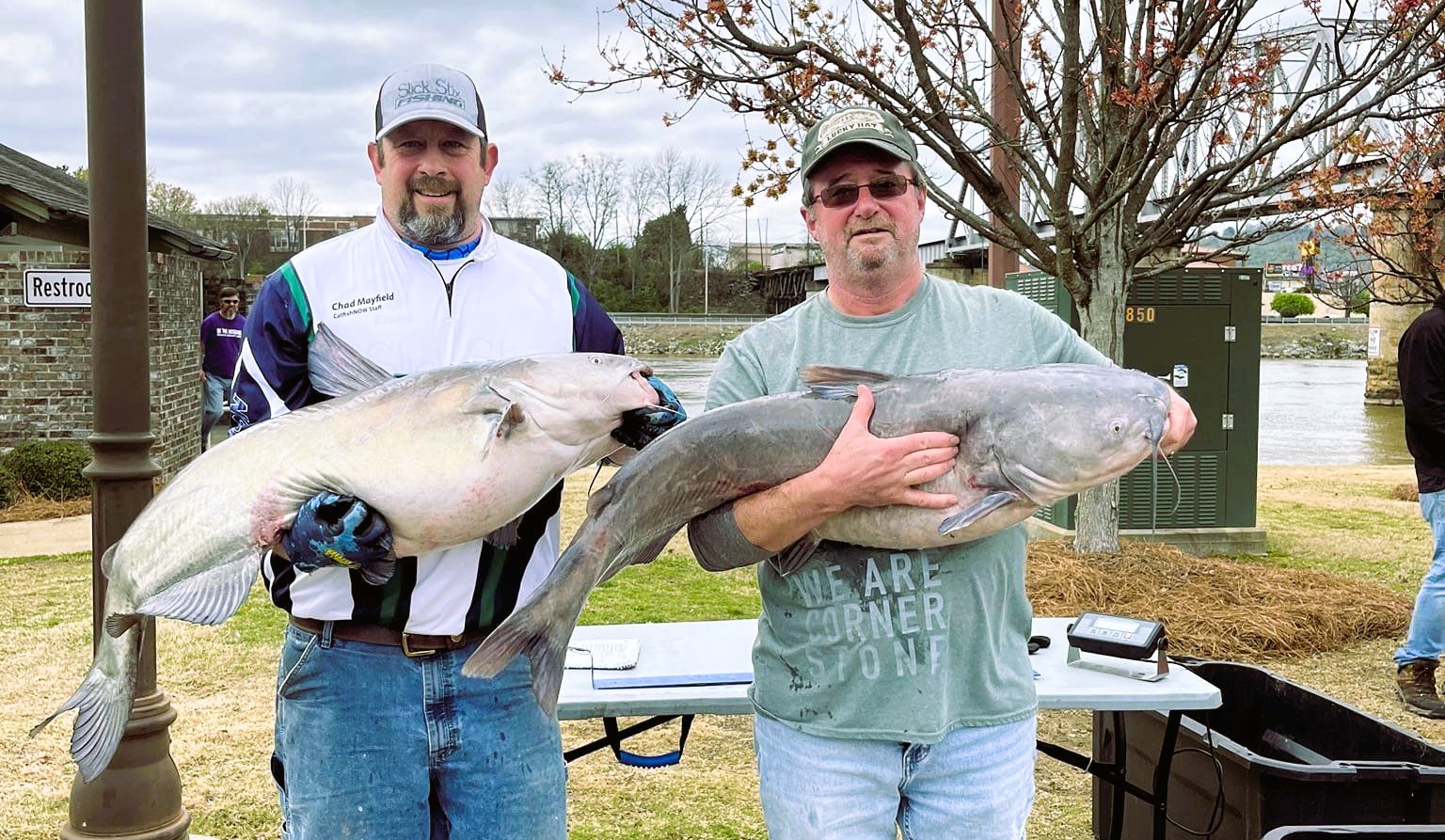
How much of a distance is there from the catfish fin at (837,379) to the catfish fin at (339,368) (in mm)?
931

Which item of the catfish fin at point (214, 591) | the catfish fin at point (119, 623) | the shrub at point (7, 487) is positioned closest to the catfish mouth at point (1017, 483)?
the catfish fin at point (214, 591)

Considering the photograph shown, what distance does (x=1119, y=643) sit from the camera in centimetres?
405

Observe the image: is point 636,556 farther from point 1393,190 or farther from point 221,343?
point 221,343

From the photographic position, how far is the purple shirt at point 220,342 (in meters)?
14.3

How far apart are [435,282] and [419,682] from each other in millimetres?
941

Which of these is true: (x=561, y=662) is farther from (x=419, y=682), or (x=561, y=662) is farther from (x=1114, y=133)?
(x=1114, y=133)

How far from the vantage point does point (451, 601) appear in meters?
Answer: 2.70

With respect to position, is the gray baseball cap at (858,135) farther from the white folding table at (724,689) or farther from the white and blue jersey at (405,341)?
the white folding table at (724,689)

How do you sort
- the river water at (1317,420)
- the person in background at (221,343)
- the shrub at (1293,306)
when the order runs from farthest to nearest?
the shrub at (1293,306) < the river water at (1317,420) < the person in background at (221,343)

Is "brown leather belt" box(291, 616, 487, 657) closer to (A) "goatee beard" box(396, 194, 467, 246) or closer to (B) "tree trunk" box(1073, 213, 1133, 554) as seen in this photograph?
(A) "goatee beard" box(396, 194, 467, 246)

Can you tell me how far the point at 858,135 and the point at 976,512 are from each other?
2.99ft

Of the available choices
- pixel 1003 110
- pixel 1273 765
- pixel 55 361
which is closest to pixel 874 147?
pixel 1273 765

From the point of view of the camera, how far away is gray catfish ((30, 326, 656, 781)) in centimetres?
239

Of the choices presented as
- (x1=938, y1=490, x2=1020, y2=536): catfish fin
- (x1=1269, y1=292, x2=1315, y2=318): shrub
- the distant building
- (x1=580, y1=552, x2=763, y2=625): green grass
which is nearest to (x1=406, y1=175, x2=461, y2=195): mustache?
(x1=938, y1=490, x2=1020, y2=536): catfish fin
